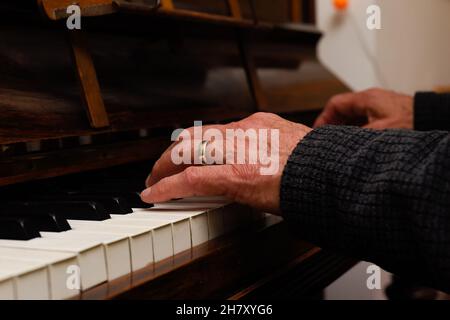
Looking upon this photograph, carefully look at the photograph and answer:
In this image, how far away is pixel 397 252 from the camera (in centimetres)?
85

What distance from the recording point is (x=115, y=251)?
2.39 ft

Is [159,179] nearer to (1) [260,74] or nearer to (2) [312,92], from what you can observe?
(1) [260,74]

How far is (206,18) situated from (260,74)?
54cm

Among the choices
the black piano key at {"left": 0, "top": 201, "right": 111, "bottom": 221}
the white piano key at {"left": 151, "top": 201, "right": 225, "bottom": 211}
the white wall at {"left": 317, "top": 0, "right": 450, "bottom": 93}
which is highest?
the white wall at {"left": 317, "top": 0, "right": 450, "bottom": 93}

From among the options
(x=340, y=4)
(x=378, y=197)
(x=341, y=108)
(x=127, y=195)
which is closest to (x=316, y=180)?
(x=378, y=197)

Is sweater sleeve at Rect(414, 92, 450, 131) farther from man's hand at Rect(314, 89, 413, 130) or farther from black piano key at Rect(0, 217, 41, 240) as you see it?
black piano key at Rect(0, 217, 41, 240)

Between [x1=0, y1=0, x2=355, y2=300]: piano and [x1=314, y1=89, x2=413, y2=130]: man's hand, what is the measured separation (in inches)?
4.1

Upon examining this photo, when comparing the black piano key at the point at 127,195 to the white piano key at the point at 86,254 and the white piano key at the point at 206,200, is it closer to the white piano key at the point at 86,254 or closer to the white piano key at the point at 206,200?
the white piano key at the point at 206,200

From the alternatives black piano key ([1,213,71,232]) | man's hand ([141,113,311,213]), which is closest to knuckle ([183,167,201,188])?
man's hand ([141,113,311,213])

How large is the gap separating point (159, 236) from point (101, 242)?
109mm

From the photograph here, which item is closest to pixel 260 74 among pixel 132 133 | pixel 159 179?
pixel 132 133

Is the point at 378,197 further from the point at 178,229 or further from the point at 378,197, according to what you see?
the point at 178,229

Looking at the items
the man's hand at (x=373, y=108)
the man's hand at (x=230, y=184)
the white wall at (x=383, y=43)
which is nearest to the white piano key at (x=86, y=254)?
the man's hand at (x=230, y=184)

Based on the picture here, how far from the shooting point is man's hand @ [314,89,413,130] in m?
1.77
